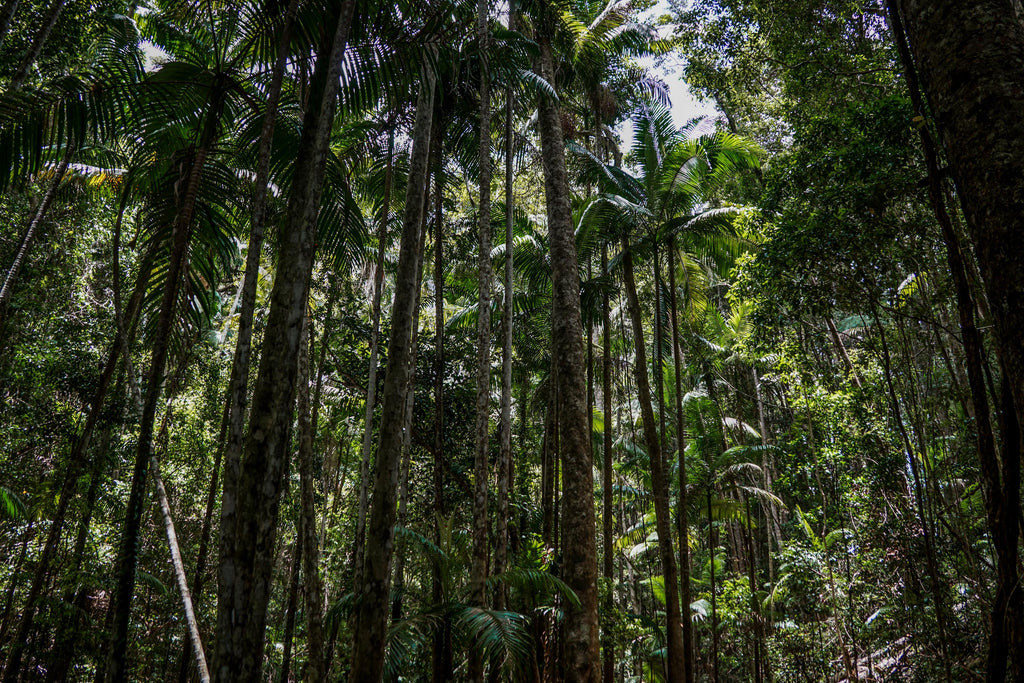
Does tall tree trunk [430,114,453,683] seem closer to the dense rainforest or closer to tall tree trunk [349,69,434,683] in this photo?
the dense rainforest

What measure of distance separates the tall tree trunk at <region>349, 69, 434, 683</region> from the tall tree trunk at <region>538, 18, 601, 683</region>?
281cm

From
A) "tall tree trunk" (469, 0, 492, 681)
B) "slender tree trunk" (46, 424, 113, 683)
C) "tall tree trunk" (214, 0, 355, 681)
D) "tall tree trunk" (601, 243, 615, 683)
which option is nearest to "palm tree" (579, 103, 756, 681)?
"tall tree trunk" (601, 243, 615, 683)

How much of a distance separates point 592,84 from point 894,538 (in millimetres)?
10059

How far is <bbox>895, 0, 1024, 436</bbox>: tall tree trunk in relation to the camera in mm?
1714

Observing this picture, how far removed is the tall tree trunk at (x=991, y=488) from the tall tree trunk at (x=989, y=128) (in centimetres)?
16

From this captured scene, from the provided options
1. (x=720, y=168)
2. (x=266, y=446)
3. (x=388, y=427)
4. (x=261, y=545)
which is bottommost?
(x=261, y=545)

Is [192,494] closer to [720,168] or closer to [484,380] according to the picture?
[484,380]

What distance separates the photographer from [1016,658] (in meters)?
2.15

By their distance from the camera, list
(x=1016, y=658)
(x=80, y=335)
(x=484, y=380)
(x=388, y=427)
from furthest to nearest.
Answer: (x=80, y=335)
(x=484, y=380)
(x=388, y=427)
(x=1016, y=658)

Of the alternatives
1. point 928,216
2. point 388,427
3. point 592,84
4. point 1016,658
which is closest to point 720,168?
point 592,84

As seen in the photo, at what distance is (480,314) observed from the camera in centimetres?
726

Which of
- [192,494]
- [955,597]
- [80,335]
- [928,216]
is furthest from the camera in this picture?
[192,494]

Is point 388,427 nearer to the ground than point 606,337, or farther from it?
nearer to the ground

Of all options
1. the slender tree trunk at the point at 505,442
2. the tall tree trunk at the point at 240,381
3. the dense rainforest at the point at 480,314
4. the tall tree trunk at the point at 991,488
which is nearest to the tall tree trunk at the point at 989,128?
the dense rainforest at the point at 480,314
